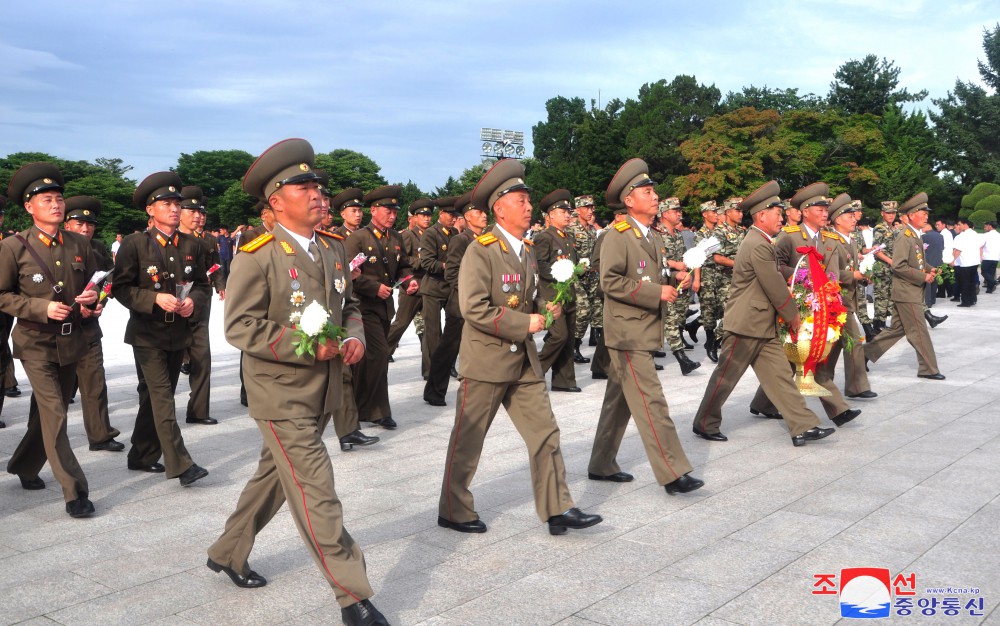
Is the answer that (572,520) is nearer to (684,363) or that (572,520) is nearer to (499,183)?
(499,183)

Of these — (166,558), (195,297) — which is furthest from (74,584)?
Result: (195,297)

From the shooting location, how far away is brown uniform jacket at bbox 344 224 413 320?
8859 millimetres

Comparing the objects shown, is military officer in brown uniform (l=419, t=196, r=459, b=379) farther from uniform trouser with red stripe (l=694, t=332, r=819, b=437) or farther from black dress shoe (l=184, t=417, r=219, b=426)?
uniform trouser with red stripe (l=694, t=332, r=819, b=437)

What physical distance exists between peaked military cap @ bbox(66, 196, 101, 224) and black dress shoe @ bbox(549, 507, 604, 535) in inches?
233

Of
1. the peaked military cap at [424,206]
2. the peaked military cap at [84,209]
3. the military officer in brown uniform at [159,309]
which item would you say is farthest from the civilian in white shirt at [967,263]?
the military officer in brown uniform at [159,309]

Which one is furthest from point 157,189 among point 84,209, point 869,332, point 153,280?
point 869,332

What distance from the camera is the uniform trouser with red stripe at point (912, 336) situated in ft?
36.6

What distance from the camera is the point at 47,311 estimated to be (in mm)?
6152

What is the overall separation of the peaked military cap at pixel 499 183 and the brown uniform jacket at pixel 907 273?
7200 mm

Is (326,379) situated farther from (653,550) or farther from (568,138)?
(568,138)

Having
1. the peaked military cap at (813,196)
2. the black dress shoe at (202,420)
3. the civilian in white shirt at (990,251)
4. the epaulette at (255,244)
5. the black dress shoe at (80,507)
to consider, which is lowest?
the black dress shoe at (202,420)

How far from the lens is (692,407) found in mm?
9602

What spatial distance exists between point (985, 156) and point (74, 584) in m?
53.4

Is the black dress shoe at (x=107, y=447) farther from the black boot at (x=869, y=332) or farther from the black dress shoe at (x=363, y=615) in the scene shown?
the black boot at (x=869, y=332)
